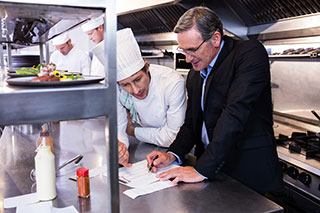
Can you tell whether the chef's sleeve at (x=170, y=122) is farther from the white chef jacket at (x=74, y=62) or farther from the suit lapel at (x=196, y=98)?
the white chef jacket at (x=74, y=62)

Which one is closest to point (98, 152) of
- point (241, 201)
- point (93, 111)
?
point (241, 201)

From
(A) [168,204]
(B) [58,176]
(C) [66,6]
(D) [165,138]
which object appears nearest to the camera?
(C) [66,6]

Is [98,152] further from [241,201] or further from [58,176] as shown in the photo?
[241,201]

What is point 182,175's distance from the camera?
138 centimetres

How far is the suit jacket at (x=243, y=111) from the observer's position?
60.9 inches

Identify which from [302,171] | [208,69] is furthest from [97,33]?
[302,171]

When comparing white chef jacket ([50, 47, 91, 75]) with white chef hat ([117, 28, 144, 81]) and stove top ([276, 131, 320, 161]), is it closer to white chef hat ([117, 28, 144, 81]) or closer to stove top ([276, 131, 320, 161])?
white chef hat ([117, 28, 144, 81])

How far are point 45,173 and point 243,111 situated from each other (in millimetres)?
944

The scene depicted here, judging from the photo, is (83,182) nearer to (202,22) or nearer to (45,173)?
(45,173)

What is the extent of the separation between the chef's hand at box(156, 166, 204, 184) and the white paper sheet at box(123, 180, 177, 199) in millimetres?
29

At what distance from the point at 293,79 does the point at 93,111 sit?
7.66ft

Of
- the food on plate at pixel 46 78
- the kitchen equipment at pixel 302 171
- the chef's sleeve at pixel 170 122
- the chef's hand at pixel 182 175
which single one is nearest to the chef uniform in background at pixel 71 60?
the chef's sleeve at pixel 170 122

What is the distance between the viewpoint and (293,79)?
2676 mm

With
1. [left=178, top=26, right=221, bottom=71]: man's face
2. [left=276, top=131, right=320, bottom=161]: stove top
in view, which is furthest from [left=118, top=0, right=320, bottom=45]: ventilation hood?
[left=178, top=26, right=221, bottom=71]: man's face
